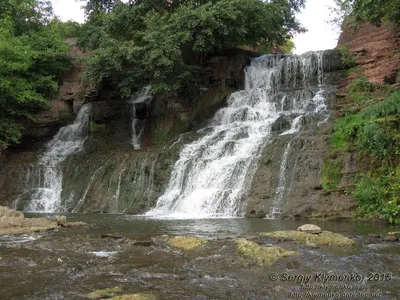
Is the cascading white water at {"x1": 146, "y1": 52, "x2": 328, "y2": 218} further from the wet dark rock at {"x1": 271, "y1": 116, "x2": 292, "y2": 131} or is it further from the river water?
the river water

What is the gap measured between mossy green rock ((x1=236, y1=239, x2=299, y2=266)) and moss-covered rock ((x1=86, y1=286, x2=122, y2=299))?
7.76 feet

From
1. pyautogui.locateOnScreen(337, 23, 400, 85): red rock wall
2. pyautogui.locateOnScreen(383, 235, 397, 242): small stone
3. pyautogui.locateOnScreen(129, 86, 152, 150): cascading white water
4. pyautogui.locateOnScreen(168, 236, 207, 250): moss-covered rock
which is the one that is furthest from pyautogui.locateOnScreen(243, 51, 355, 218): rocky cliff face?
pyautogui.locateOnScreen(129, 86, 152, 150): cascading white water

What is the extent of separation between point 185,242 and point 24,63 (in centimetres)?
1772

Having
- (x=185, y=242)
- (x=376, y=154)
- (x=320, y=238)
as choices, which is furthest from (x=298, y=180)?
(x=185, y=242)

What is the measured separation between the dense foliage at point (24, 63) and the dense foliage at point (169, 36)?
2743mm

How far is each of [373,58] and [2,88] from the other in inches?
786

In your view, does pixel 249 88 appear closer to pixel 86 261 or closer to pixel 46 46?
pixel 46 46

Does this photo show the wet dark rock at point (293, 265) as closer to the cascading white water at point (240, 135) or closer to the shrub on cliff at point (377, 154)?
the shrub on cliff at point (377, 154)

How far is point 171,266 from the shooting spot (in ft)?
21.0

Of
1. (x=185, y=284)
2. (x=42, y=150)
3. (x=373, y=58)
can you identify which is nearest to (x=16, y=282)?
(x=185, y=284)

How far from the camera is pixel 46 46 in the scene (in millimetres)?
25406

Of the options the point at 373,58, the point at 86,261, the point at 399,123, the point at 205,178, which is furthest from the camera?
the point at 373,58

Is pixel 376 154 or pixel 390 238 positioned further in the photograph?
pixel 376 154

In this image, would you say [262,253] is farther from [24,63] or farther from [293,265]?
[24,63]
